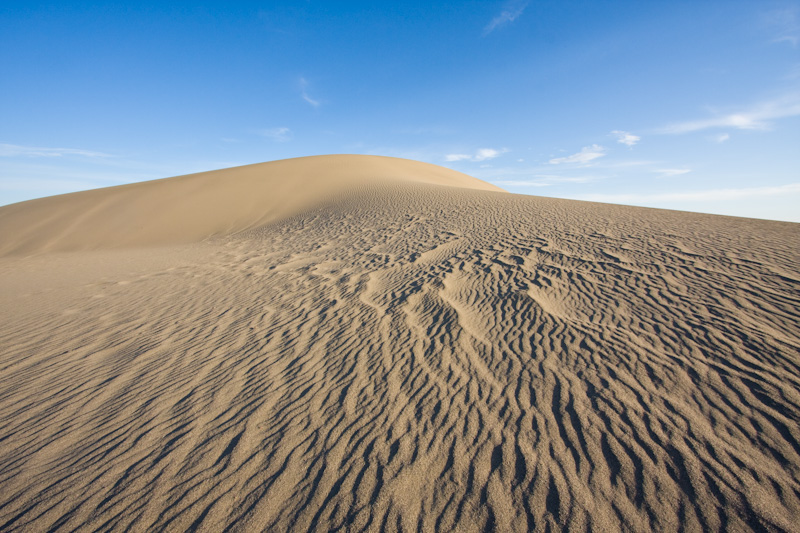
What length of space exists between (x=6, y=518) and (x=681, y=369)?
6.41 metres

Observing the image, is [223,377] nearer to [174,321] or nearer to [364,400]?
[364,400]

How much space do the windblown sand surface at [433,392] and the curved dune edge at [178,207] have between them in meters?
10.2

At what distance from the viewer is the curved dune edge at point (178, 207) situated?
1781 centimetres

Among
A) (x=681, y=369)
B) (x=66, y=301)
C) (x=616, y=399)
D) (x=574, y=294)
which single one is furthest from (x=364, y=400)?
(x=66, y=301)

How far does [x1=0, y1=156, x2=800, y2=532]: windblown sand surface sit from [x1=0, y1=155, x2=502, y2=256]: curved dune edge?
10.2 m

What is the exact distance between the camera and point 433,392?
3.77 m

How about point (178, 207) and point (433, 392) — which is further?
point (178, 207)

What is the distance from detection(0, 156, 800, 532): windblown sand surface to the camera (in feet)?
8.47

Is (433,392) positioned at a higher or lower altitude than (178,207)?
lower

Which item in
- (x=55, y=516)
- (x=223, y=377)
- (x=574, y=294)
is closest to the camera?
(x=55, y=516)

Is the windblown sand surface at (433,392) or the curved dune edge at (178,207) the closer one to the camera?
the windblown sand surface at (433,392)

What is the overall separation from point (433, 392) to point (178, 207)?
22.8 metres

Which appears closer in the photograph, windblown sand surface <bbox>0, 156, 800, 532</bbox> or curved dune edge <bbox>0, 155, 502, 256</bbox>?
windblown sand surface <bbox>0, 156, 800, 532</bbox>

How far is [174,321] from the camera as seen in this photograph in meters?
6.45
